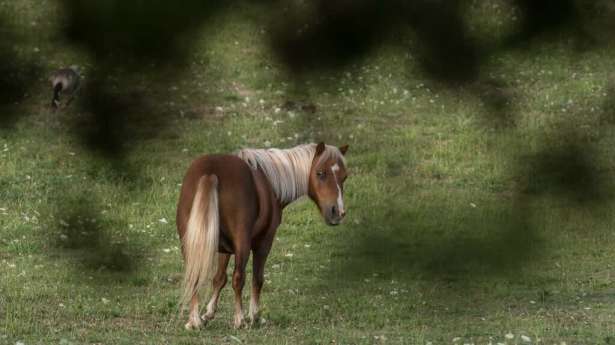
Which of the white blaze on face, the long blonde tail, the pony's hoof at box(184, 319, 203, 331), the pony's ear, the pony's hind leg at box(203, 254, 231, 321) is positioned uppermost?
the pony's ear

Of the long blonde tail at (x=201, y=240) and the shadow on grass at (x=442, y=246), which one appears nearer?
the shadow on grass at (x=442, y=246)

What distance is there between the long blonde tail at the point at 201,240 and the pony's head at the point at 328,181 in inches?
26.0

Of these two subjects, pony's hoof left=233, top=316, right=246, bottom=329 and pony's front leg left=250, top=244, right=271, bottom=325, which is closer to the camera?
pony's hoof left=233, top=316, right=246, bottom=329

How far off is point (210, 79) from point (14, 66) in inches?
18.8

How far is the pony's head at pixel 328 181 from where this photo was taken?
21.2ft

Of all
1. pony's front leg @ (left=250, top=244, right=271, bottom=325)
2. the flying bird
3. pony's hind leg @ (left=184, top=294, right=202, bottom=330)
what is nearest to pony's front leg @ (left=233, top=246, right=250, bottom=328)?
pony's front leg @ (left=250, top=244, right=271, bottom=325)

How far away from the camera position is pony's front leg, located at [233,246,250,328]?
21.1ft

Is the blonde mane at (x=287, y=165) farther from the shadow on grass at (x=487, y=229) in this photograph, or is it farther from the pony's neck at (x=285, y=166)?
the shadow on grass at (x=487, y=229)

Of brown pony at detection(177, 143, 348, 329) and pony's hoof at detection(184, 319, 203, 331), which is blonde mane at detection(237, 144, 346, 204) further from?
pony's hoof at detection(184, 319, 203, 331)

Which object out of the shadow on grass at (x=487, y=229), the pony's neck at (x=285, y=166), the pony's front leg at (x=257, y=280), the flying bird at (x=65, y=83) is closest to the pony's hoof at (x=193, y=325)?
the pony's front leg at (x=257, y=280)

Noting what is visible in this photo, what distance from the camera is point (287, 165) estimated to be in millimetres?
6453

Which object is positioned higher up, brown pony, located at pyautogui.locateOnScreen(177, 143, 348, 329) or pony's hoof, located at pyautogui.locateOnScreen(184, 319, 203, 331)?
brown pony, located at pyautogui.locateOnScreen(177, 143, 348, 329)

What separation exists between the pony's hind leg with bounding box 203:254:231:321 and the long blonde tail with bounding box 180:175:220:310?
0.57 m

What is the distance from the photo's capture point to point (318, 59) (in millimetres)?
2096
